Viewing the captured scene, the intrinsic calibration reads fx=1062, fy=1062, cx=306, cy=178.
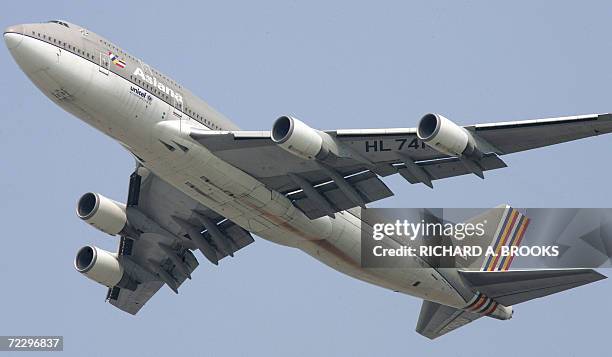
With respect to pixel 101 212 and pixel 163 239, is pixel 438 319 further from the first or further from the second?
pixel 101 212

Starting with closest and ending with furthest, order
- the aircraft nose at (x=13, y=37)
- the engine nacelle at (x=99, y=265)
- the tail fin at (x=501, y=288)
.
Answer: the aircraft nose at (x=13, y=37) < the tail fin at (x=501, y=288) < the engine nacelle at (x=99, y=265)

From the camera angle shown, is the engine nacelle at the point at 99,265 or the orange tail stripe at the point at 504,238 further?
the orange tail stripe at the point at 504,238

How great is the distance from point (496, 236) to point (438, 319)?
15.9ft

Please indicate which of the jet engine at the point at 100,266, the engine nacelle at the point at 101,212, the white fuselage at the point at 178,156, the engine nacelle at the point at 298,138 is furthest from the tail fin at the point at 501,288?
the engine nacelle at the point at 101,212

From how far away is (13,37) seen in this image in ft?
122

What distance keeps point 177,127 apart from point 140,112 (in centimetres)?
149

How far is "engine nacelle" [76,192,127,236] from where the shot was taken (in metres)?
45.5

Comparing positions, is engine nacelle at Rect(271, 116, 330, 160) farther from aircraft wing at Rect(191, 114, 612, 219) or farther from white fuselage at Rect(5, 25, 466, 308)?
white fuselage at Rect(5, 25, 466, 308)

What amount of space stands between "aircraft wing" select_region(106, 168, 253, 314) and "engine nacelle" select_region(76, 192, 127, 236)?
0.53 m

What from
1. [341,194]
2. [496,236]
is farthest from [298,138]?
[496,236]

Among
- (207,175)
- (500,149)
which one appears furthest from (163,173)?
(500,149)

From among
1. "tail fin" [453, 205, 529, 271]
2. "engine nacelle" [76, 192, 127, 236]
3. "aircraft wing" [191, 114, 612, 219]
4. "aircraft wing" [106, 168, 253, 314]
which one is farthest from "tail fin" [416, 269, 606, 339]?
"engine nacelle" [76, 192, 127, 236]

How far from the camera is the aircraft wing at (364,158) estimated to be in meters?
36.7

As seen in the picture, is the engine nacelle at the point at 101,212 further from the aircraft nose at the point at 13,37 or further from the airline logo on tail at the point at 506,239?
the airline logo on tail at the point at 506,239
